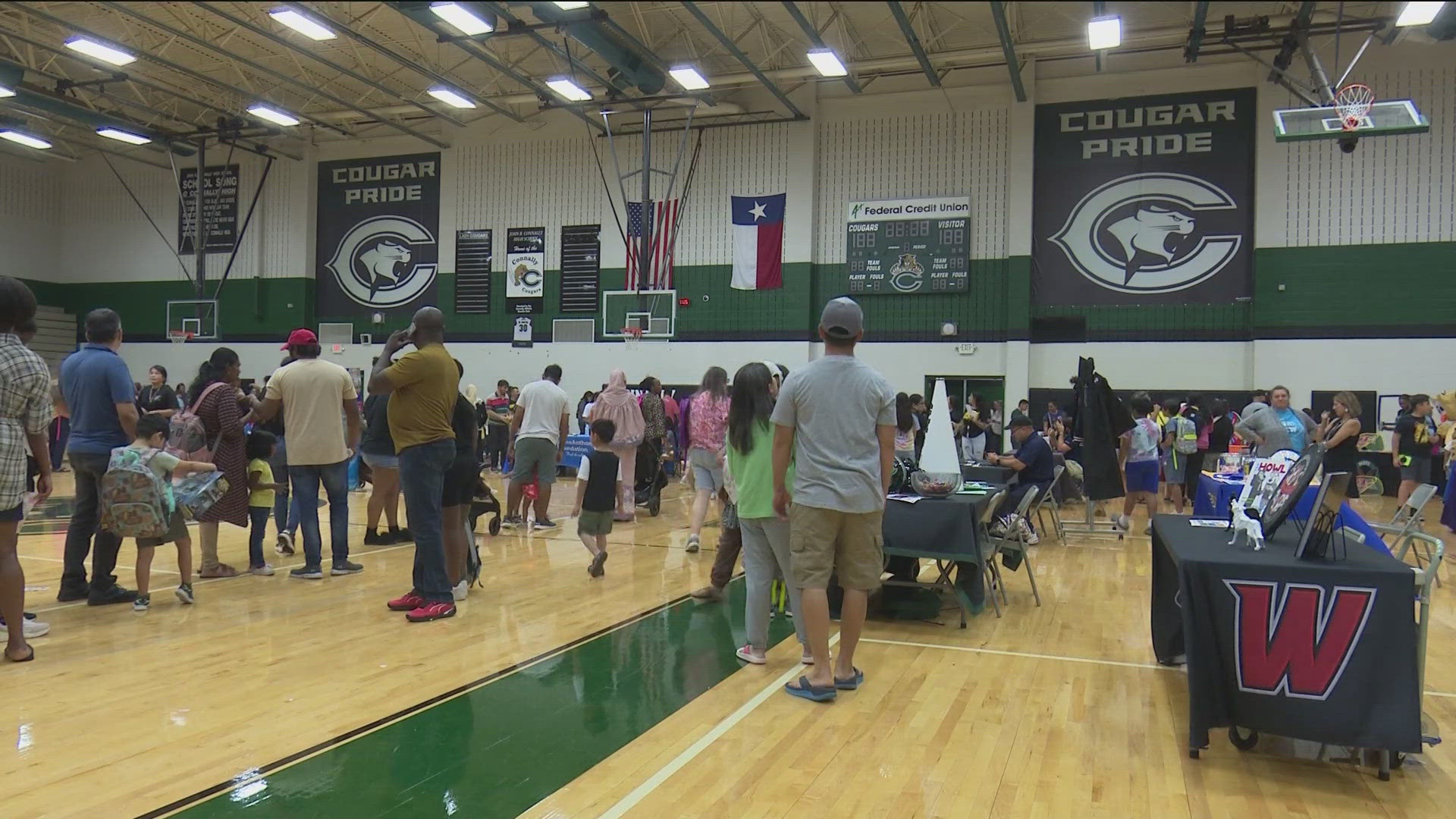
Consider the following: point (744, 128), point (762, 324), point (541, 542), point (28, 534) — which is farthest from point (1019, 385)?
point (28, 534)

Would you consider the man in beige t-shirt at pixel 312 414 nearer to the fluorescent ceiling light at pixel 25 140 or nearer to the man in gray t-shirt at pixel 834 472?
the man in gray t-shirt at pixel 834 472

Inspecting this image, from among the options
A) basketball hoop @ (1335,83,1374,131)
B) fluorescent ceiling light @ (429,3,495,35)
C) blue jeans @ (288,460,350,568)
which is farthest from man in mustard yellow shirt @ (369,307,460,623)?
basketball hoop @ (1335,83,1374,131)

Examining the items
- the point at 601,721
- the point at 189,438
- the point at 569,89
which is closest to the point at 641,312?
the point at 569,89

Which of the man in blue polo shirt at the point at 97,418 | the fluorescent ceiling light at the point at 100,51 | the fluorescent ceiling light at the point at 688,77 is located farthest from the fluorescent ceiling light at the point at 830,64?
the fluorescent ceiling light at the point at 100,51

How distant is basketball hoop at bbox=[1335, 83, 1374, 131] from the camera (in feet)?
31.0

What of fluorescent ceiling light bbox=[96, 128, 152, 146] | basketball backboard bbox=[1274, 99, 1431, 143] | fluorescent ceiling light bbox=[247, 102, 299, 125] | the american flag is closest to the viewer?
basketball backboard bbox=[1274, 99, 1431, 143]

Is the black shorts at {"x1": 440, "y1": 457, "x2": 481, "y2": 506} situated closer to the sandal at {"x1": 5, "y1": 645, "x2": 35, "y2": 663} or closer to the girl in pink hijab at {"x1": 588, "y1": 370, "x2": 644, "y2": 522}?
the sandal at {"x1": 5, "y1": 645, "x2": 35, "y2": 663}

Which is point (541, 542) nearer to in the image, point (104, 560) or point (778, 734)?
point (104, 560)

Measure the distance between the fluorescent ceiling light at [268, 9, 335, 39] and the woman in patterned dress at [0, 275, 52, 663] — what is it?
5.04 feet

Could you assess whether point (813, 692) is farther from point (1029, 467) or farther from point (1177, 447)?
point (1177, 447)

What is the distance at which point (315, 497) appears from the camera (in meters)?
5.78

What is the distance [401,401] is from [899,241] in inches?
488

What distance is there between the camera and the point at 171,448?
545 cm

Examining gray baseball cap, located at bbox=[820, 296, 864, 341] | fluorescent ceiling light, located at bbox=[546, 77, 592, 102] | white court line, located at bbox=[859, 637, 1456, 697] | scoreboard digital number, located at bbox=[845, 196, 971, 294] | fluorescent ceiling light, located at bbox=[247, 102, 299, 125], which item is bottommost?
white court line, located at bbox=[859, 637, 1456, 697]
